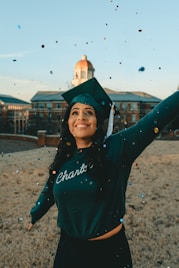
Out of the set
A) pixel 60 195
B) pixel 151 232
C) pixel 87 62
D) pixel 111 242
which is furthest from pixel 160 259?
pixel 87 62

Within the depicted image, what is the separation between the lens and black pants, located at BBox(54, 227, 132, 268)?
5.92 ft

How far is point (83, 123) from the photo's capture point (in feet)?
6.46

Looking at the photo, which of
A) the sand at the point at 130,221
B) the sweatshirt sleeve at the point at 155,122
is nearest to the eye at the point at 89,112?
the sweatshirt sleeve at the point at 155,122

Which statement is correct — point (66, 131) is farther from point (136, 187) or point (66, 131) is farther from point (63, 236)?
point (136, 187)

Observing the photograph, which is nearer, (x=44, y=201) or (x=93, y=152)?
(x=93, y=152)

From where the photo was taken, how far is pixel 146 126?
1769mm

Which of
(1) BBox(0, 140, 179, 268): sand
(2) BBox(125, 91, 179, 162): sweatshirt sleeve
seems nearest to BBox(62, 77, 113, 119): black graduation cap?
(2) BBox(125, 91, 179, 162): sweatshirt sleeve

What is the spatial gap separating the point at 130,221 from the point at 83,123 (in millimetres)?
4162

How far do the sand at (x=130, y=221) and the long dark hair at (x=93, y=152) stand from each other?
2720 millimetres

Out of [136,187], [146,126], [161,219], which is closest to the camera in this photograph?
[146,126]

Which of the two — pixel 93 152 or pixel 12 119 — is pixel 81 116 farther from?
pixel 12 119

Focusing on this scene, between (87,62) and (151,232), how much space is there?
43.3m

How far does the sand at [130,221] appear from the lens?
4.30 m

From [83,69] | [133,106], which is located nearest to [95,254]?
[133,106]
